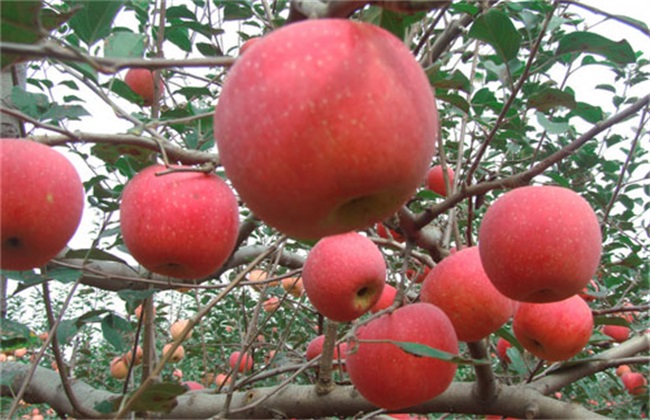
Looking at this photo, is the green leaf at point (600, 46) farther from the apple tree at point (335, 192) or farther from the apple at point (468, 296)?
the apple at point (468, 296)

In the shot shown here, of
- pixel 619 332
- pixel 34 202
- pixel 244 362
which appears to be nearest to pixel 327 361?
pixel 34 202

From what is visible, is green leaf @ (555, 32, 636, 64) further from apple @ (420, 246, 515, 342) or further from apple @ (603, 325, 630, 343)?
apple @ (603, 325, 630, 343)

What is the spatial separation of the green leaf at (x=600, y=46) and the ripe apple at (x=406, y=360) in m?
0.63

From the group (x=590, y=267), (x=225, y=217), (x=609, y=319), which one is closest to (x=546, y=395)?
(x=609, y=319)

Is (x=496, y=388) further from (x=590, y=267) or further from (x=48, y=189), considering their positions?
(x=48, y=189)

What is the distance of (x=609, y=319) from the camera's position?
5.94ft

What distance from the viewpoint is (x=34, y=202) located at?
3.12 ft

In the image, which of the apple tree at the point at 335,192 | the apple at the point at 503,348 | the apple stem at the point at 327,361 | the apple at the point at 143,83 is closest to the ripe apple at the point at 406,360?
the apple tree at the point at 335,192

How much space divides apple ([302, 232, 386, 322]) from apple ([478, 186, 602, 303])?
414 mm

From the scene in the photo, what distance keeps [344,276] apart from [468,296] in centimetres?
32

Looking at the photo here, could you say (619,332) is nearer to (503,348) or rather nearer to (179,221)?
(503,348)

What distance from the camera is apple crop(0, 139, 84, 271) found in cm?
94

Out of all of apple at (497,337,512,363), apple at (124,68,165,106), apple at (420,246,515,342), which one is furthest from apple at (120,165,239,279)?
apple at (497,337,512,363)

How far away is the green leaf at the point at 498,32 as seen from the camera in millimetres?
1187
